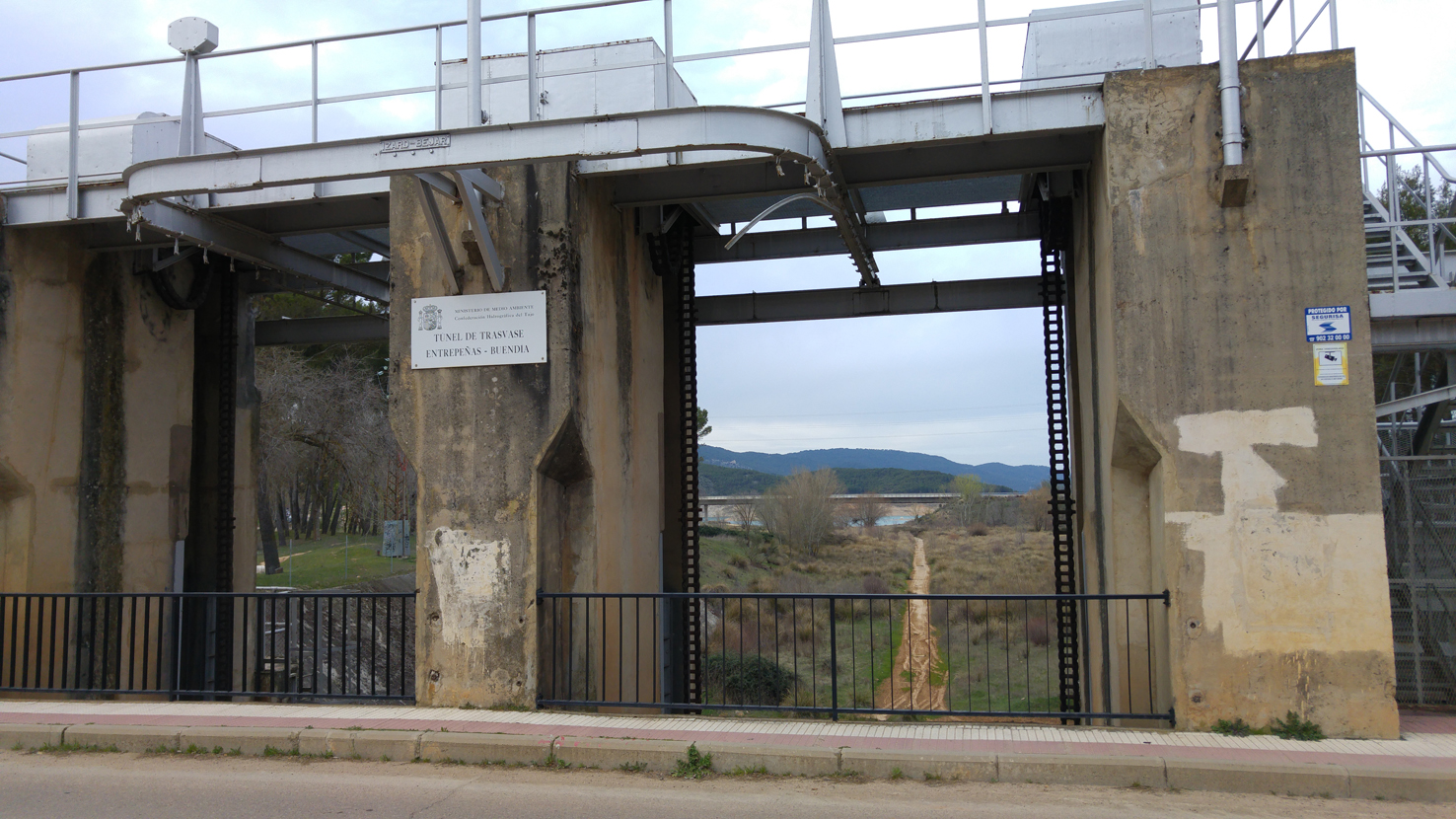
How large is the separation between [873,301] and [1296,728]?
728 cm

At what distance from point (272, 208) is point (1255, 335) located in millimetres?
10335

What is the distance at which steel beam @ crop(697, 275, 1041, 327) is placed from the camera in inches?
494

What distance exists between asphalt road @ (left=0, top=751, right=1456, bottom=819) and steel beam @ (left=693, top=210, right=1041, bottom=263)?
6949mm

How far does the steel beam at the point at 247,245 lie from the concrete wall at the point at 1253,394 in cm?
898

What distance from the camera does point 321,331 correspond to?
15078 millimetres

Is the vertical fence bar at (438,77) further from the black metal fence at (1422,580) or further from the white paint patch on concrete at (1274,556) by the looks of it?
the black metal fence at (1422,580)

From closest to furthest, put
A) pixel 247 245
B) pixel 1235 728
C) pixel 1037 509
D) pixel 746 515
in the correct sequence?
1. pixel 1235 728
2. pixel 247 245
3. pixel 1037 509
4. pixel 746 515

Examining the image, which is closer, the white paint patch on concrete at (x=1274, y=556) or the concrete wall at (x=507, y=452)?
→ the white paint patch on concrete at (x=1274, y=556)

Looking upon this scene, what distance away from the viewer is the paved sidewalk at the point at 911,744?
6422mm

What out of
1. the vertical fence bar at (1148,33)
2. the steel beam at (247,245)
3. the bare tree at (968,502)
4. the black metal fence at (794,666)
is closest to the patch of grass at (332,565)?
the black metal fence at (794,666)

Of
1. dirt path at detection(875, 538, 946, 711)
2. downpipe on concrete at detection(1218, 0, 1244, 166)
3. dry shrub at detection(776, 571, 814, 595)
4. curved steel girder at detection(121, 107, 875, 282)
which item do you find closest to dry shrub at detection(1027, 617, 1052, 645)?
dirt path at detection(875, 538, 946, 711)

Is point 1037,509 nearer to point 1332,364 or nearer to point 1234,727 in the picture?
point 1332,364

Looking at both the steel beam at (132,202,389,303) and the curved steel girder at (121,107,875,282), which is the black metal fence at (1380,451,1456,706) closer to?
the curved steel girder at (121,107,875,282)

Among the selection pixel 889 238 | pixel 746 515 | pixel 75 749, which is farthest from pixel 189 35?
pixel 746 515
